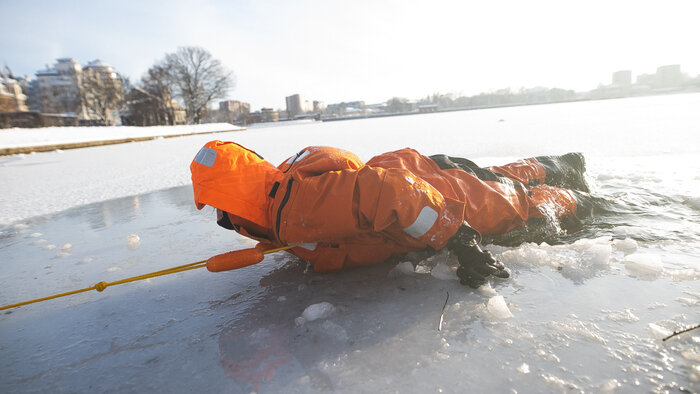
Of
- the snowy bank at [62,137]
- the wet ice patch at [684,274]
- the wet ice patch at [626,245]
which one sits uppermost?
the snowy bank at [62,137]

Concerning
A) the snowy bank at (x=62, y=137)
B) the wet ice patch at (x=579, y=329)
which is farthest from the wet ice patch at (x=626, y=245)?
the snowy bank at (x=62, y=137)

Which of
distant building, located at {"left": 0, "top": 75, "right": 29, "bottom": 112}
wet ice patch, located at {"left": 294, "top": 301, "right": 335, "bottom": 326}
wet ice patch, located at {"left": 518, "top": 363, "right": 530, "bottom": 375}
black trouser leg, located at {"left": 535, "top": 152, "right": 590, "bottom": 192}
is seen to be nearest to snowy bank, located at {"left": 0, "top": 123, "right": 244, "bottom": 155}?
wet ice patch, located at {"left": 294, "top": 301, "right": 335, "bottom": 326}

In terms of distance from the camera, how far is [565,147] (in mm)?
5828

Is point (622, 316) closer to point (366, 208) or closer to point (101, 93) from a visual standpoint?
point (366, 208)

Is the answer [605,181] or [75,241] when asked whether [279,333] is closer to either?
[75,241]

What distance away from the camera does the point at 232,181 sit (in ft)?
5.55

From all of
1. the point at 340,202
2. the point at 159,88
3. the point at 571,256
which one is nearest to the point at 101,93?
the point at 159,88

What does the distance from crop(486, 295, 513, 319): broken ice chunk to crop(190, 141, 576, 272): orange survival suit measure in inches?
13.2

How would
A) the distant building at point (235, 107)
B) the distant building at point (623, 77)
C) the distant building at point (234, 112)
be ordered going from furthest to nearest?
the distant building at point (235, 107), the distant building at point (623, 77), the distant building at point (234, 112)

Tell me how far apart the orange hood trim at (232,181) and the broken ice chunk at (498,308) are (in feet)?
3.57

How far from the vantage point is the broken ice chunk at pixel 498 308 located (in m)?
1.36

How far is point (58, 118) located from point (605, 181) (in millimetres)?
43243

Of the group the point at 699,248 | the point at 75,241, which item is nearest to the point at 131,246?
the point at 75,241

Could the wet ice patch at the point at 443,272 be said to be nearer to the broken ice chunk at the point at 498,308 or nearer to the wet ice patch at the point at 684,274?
the broken ice chunk at the point at 498,308
